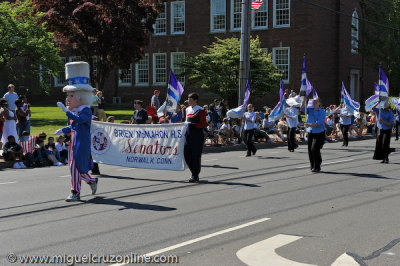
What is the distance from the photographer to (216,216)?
327 inches

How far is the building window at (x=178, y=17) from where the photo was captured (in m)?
45.1

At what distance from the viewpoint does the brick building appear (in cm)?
3981

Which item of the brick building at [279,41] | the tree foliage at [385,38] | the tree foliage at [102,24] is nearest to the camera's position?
the tree foliage at [102,24]

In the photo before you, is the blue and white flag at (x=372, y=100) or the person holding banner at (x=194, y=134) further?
the blue and white flag at (x=372, y=100)

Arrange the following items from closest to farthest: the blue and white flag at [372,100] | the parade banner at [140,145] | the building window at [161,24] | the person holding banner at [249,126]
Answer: the parade banner at [140,145]
the blue and white flag at [372,100]
the person holding banner at [249,126]
the building window at [161,24]

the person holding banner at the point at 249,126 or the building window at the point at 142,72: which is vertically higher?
the building window at the point at 142,72

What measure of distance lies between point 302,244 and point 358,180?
6.01m

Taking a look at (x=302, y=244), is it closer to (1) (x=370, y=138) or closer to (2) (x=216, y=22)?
(1) (x=370, y=138)

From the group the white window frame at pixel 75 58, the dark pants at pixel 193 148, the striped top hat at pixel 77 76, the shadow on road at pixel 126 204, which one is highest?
the white window frame at pixel 75 58

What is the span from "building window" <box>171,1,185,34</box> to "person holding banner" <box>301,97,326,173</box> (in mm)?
32171

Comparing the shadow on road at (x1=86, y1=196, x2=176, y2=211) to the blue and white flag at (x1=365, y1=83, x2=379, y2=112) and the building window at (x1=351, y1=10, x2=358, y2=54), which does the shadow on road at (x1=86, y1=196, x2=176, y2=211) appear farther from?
the building window at (x1=351, y1=10, x2=358, y2=54)

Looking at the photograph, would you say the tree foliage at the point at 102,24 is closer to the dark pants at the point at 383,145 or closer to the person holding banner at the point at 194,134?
the dark pants at the point at 383,145

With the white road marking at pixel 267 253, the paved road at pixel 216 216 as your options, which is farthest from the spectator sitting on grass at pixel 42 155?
the white road marking at pixel 267 253

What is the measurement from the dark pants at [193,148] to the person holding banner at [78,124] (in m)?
2.85
